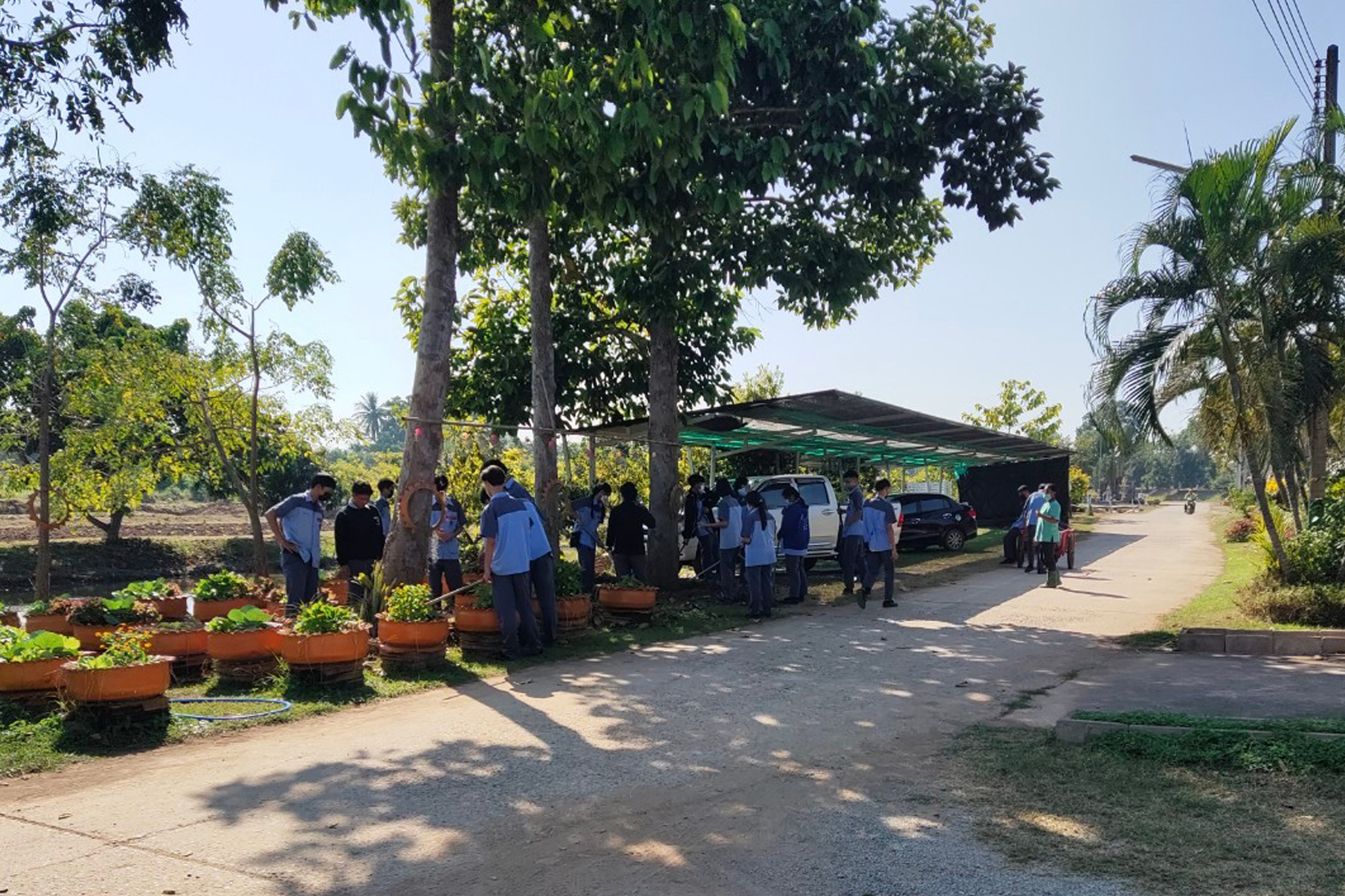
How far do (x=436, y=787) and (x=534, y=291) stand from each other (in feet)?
28.7

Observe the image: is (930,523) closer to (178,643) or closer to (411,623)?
(411,623)

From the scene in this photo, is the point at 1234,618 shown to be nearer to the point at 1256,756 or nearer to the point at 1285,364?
the point at 1285,364

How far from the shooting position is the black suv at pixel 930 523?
26359 mm

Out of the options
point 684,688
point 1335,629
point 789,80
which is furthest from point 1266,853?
point 789,80

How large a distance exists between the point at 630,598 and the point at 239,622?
4.85m

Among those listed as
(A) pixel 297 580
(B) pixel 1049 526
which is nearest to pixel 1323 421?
(B) pixel 1049 526

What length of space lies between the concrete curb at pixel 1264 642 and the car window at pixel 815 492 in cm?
944

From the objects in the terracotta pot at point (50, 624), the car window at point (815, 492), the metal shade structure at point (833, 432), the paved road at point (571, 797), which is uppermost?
the metal shade structure at point (833, 432)

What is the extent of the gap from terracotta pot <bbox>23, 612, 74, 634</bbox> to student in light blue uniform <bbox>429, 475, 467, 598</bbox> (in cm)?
397

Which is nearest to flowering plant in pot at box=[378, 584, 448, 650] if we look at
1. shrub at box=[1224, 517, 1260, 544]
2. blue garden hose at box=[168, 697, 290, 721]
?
blue garden hose at box=[168, 697, 290, 721]

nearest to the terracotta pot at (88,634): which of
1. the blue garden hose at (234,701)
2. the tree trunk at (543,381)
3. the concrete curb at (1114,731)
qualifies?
the blue garden hose at (234,701)

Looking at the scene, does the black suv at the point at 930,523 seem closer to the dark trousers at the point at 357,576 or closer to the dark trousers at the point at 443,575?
the dark trousers at the point at 443,575

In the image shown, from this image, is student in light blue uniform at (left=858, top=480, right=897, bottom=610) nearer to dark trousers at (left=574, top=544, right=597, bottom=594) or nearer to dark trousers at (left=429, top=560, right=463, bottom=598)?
dark trousers at (left=574, top=544, right=597, bottom=594)

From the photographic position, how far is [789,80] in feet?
43.1
